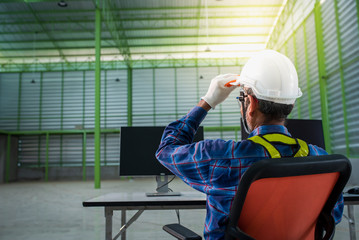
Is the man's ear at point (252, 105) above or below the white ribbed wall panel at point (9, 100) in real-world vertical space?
below

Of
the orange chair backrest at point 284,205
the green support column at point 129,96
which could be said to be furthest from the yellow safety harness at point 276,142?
the green support column at point 129,96

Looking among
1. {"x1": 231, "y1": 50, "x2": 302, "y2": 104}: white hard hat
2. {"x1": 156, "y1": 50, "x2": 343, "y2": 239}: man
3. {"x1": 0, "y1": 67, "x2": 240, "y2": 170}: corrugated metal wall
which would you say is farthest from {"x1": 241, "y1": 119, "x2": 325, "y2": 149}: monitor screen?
{"x1": 0, "y1": 67, "x2": 240, "y2": 170}: corrugated metal wall

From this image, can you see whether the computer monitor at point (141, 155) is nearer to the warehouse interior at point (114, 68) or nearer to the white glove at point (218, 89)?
the white glove at point (218, 89)

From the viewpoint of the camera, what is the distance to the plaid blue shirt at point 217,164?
1006mm

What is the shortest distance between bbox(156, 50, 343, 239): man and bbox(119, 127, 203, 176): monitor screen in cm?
180

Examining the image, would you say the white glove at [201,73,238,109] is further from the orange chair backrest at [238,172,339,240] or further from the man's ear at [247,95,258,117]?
the orange chair backrest at [238,172,339,240]

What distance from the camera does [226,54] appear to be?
63.6 feet

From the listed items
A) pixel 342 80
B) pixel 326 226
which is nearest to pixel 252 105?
pixel 326 226

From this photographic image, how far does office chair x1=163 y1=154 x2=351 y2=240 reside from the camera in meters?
0.89

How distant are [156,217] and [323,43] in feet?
30.4

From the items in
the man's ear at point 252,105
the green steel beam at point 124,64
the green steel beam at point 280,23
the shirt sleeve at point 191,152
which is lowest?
the shirt sleeve at point 191,152

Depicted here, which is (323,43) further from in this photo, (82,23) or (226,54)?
(82,23)

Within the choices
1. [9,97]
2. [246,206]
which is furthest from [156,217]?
[9,97]

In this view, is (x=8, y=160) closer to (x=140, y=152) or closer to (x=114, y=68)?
(x=114, y=68)
